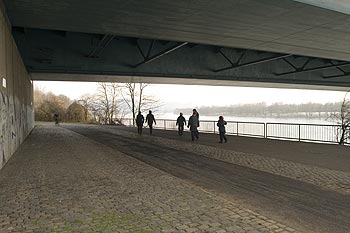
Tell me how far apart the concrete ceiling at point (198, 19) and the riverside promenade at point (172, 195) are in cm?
479

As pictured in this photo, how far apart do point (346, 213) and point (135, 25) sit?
8.88 m

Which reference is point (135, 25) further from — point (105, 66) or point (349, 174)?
point (349, 174)

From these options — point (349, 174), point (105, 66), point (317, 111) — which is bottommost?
point (349, 174)

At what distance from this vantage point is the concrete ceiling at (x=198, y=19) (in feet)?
28.8

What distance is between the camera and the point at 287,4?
8625 mm

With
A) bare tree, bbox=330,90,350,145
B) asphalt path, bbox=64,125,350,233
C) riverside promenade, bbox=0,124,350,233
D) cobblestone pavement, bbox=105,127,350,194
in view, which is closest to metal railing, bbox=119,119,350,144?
bare tree, bbox=330,90,350,145

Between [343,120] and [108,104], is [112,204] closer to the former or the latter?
[343,120]

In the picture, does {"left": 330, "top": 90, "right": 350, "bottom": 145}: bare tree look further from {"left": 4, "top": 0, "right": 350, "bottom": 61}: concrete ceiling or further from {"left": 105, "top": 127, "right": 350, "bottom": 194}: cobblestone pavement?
{"left": 105, "top": 127, "right": 350, "bottom": 194}: cobblestone pavement

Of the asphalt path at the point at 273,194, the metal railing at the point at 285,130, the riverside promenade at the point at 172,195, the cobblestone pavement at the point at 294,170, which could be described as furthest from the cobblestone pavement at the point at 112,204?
the metal railing at the point at 285,130

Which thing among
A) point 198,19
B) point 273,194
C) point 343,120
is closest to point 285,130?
point 343,120

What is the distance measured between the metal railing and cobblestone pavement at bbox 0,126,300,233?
11.7 m

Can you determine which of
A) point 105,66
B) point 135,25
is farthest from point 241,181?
point 105,66

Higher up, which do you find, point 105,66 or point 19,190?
point 105,66

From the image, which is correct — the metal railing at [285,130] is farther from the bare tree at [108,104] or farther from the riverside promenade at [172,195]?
the bare tree at [108,104]
